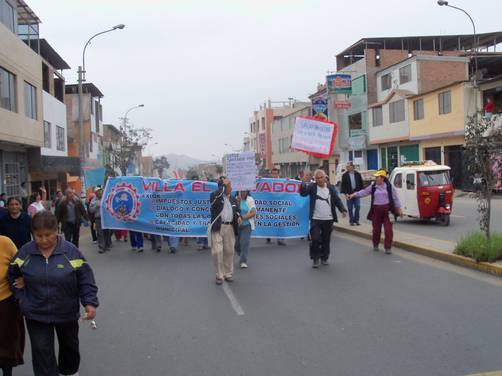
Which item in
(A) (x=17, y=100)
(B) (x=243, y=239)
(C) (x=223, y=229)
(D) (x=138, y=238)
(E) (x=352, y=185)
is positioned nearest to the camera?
(C) (x=223, y=229)

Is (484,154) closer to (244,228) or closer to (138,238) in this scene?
(244,228)

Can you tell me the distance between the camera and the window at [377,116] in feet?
144

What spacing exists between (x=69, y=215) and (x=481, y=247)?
365 inches

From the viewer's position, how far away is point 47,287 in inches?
157

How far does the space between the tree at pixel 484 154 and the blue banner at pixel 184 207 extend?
17.1 feet

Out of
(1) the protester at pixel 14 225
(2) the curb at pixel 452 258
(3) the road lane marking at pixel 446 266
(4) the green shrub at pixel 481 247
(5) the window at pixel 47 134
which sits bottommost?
(3) the road lane marking at pixel 446 266

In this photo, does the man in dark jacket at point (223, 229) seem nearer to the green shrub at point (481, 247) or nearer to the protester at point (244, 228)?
the protester at point (244, 228)

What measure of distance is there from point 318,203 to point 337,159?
46829 mm

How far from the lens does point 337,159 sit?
55875 millimetres

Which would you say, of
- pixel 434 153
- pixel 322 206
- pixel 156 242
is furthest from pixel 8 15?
pixel 434 153

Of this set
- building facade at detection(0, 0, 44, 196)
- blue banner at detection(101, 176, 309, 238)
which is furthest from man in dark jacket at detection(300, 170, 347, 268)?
building facade at detection(0, 0, 44, 196)

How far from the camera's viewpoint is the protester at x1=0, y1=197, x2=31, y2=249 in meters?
6.99

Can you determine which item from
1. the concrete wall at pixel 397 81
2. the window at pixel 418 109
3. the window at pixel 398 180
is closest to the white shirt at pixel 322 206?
the window at pixel 398 180

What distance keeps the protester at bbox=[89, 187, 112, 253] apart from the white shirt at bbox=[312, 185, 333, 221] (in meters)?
6.30
